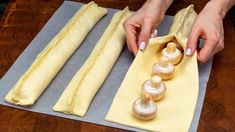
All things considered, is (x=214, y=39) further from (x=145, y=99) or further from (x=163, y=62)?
(x=145, y=99)

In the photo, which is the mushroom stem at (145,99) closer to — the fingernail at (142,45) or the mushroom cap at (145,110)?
the mushroom cap at (145,110)

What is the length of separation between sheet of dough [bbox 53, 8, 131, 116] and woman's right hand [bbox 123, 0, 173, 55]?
0.05 m

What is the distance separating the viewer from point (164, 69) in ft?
2.79

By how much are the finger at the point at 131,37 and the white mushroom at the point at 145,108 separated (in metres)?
0.20

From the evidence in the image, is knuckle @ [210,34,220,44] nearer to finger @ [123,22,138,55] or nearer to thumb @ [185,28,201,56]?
thumb @ [185,28,201,56]

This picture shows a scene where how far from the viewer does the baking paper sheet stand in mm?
806

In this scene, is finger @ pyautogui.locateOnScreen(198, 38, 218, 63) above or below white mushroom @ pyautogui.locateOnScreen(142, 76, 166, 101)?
below

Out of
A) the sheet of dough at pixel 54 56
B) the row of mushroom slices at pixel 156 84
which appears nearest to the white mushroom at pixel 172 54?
the row of mushroom slices at pixel 156 84

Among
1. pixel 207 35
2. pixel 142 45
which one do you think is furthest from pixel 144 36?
pixel 207 35

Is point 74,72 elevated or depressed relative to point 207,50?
elevated

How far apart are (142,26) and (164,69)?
15cm

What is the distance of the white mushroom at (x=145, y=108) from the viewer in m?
0.75

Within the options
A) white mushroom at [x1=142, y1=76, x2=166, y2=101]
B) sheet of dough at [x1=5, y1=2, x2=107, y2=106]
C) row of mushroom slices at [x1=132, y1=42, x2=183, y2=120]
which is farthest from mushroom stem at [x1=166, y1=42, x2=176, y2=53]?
sheet of dough at [x1=5, y1=2, x2=107, y2=106]

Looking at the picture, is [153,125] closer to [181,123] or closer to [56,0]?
[181,123]
